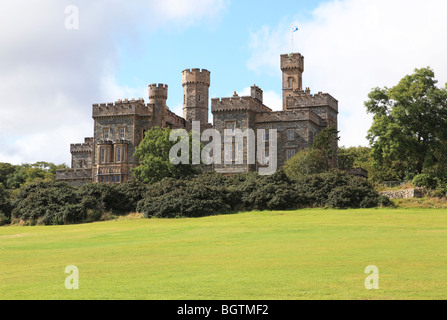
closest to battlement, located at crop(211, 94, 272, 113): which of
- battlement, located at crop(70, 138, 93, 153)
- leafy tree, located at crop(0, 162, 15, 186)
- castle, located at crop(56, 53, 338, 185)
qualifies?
castle, located at crop(56, 53, 338, 185)

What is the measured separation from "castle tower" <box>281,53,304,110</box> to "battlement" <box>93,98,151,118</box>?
16.2 metres

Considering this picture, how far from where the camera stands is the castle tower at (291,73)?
6769 centimetres

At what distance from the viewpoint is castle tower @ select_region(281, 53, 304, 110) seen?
67.7 meters

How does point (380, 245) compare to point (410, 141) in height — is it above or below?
below

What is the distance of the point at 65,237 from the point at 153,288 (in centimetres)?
1681

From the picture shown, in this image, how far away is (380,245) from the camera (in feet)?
66.4

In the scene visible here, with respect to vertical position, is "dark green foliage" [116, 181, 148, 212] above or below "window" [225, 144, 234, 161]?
below

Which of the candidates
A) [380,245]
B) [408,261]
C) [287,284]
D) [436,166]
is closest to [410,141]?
[436,166]

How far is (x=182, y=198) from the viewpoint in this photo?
134ft

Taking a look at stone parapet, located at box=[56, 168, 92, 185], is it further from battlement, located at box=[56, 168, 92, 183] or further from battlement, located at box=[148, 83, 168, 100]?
battlement, located at box=[148, 83, 168, 100]

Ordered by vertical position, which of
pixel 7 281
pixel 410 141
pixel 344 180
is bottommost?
pixel 7 281

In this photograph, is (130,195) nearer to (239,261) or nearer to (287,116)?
(287,116)

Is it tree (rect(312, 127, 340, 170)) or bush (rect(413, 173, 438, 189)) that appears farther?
tree (rect(312, 127, 340, 170))

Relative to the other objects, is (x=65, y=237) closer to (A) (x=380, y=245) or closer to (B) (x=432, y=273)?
(A) (x=380, y=245)
